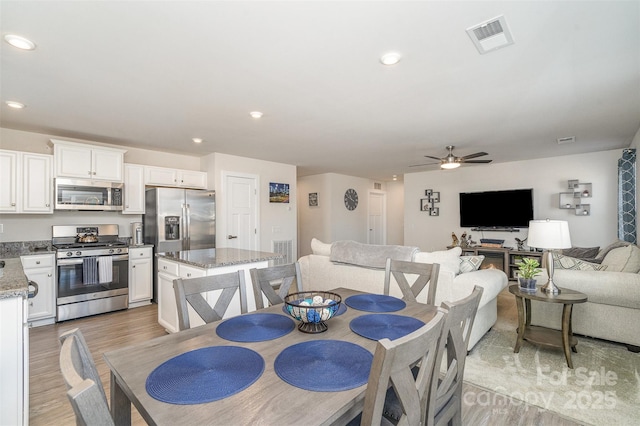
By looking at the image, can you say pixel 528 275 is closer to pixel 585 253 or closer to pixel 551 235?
pixel 551 235

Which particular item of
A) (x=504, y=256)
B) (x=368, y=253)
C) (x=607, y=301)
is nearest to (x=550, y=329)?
(x=607, y=301)

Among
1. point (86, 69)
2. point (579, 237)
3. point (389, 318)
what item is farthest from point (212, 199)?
point (579, 237)

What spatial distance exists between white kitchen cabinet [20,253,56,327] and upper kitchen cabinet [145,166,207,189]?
5.22ft

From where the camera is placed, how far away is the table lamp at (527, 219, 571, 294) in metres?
2.81

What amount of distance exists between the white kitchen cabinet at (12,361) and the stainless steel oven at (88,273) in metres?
2.54

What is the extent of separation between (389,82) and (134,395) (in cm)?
261

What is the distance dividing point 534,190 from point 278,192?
5.03 meters

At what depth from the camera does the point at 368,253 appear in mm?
3291

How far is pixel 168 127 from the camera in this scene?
380 centimetres

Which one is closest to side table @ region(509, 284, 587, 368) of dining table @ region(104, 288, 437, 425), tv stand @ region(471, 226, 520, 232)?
dining table @ region(104, 288, 437, 425)

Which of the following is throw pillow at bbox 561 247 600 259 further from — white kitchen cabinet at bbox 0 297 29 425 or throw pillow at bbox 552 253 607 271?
white kitchen cabinet at bbox 0 297 29 425

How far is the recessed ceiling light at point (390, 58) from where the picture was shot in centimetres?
213

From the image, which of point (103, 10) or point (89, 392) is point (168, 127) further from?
point (89, 392)

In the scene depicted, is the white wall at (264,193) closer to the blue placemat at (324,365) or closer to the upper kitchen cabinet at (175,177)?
the upper kitchen cabinet at (175,177)
